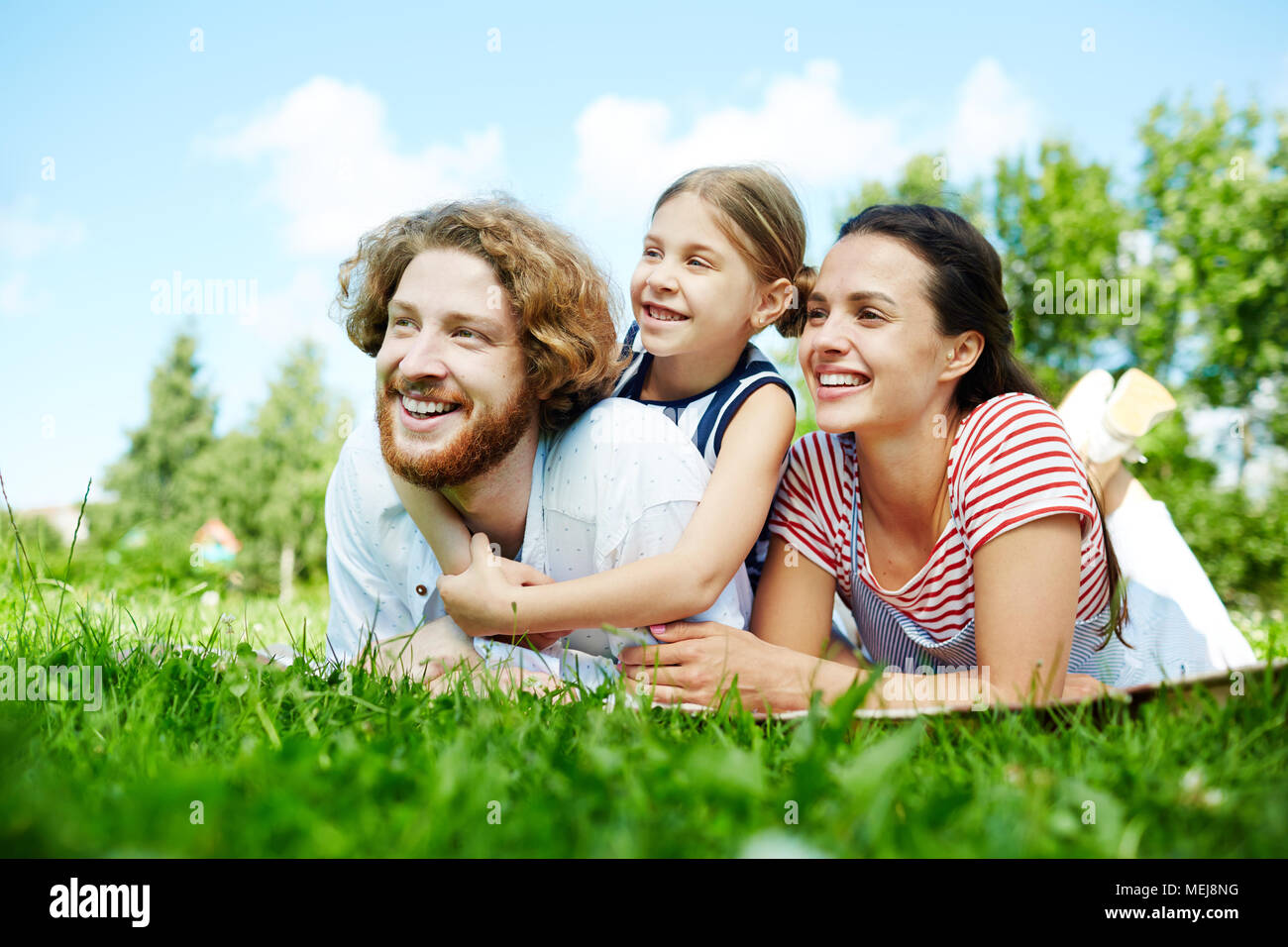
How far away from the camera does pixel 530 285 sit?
3312 millimetres

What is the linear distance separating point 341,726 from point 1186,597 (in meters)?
3.80

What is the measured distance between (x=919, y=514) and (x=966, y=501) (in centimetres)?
39

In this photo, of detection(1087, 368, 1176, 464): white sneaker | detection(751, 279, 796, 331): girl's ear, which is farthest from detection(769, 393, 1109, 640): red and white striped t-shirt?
detection(1087, 368, 1176, 464): white sneaker

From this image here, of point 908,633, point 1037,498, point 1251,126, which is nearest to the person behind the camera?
point 1037,498

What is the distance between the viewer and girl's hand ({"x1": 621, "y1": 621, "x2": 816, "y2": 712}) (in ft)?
8.91

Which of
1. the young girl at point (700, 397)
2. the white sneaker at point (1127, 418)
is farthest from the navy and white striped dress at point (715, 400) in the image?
the white sneaker at point (1127, 418)

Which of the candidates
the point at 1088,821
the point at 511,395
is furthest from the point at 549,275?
the point at 1088,821

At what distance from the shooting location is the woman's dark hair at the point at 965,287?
3184 millimetres

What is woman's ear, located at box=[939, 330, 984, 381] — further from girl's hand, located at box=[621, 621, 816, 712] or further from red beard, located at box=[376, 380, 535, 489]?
red beard, located at box=[376, 380, 535, 489]

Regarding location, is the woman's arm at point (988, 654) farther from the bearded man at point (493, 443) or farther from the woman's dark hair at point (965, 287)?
the woman's dark hair at point (965, 287)

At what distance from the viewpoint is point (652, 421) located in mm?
3240

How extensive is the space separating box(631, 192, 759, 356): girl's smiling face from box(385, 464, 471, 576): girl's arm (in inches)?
38.4

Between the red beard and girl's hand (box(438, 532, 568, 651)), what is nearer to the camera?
girl's hand (box(438, 532, 568, 651))
